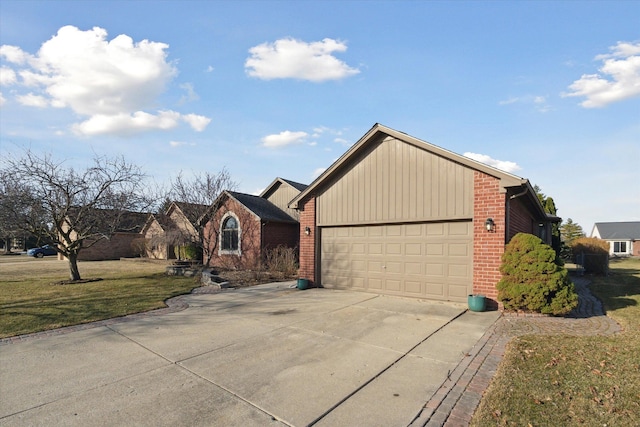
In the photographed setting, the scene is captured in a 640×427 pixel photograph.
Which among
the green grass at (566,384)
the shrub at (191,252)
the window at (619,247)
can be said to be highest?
the green grass at (566,384)

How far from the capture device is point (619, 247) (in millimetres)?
50125

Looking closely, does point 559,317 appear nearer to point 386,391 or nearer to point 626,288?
point 386,391

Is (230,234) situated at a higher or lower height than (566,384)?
higher

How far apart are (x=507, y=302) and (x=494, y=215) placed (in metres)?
2.14

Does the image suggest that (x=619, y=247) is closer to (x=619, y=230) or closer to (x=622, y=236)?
(x=622, y=236)

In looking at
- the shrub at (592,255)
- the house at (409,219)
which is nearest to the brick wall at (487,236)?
the house at (409,219)

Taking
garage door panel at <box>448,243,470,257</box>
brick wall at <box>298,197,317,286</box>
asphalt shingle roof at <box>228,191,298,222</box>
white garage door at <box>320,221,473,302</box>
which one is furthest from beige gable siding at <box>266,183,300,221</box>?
garage door panel at <box>448,243,470,257</box>

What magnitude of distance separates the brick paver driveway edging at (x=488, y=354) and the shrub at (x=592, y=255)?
33.9 feet

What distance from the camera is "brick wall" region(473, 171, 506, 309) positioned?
8.70 meters

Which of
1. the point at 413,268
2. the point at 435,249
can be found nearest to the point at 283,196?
the point at 413,268

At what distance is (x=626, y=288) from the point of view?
12.8 meters

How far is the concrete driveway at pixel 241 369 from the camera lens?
3768 mm

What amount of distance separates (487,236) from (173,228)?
20.9 meters

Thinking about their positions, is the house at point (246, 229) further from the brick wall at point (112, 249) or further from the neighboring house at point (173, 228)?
the brick wall at point (112, 249)
